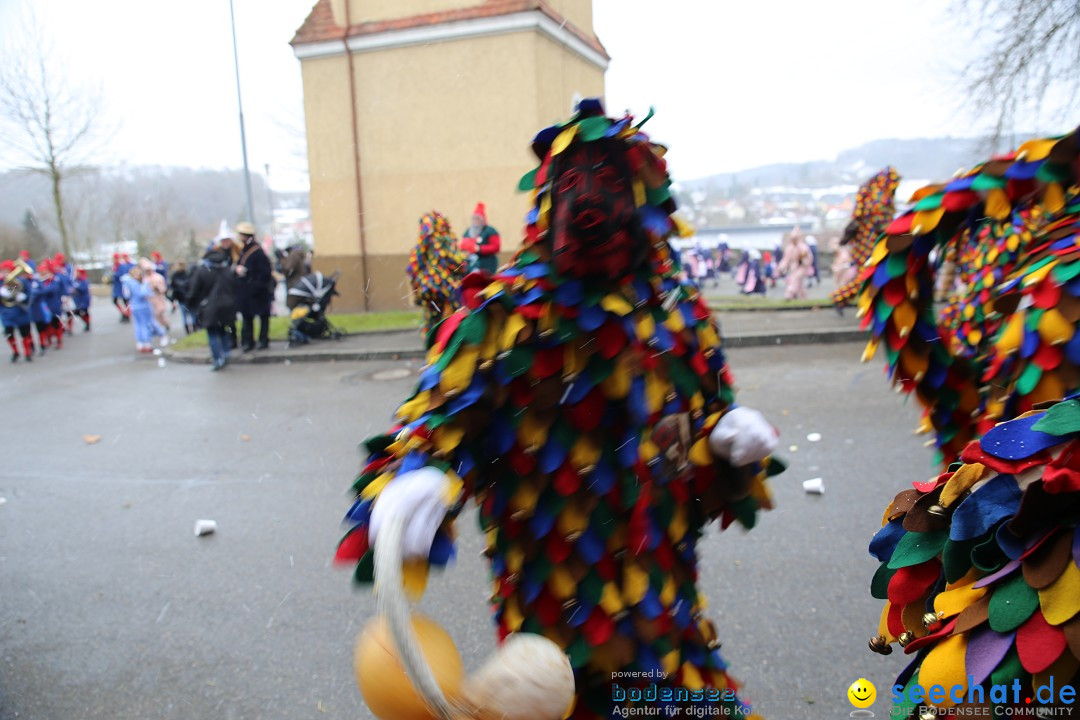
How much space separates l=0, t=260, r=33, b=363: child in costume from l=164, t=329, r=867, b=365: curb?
8.83ft

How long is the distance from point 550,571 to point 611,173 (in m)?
0.96

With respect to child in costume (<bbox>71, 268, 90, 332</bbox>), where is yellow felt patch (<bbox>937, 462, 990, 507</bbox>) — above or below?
above

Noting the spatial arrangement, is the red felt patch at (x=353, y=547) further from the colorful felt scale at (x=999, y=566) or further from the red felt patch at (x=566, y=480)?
the colorful felt scale at (x=999, y=566)

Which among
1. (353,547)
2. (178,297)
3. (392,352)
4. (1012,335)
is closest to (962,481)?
(353,547)

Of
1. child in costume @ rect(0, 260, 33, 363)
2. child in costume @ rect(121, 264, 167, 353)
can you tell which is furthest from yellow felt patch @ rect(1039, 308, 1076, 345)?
child in costume @ rect(0, 260, 33, 363)

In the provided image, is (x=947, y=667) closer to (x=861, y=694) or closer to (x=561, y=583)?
(x=861, y=694)

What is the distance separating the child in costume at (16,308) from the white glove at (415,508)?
1379 cm

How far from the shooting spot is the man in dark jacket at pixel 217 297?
10695 mm

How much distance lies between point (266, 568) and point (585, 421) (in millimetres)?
3061

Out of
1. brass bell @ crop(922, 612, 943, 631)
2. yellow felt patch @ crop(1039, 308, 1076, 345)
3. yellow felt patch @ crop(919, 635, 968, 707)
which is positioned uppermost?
yellow felt patch @ crop(1039, 308, 1076, 345)

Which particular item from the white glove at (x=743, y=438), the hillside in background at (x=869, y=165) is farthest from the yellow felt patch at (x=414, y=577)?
the hillside in background at (x=869, y=165)

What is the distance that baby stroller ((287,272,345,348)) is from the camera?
12.2m

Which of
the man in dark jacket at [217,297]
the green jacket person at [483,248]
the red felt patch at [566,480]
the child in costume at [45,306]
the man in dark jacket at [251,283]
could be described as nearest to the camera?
the red felt patch at [566,480]

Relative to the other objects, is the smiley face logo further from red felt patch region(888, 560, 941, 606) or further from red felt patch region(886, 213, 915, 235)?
red felt patch region(886, 213, 915, 235)
